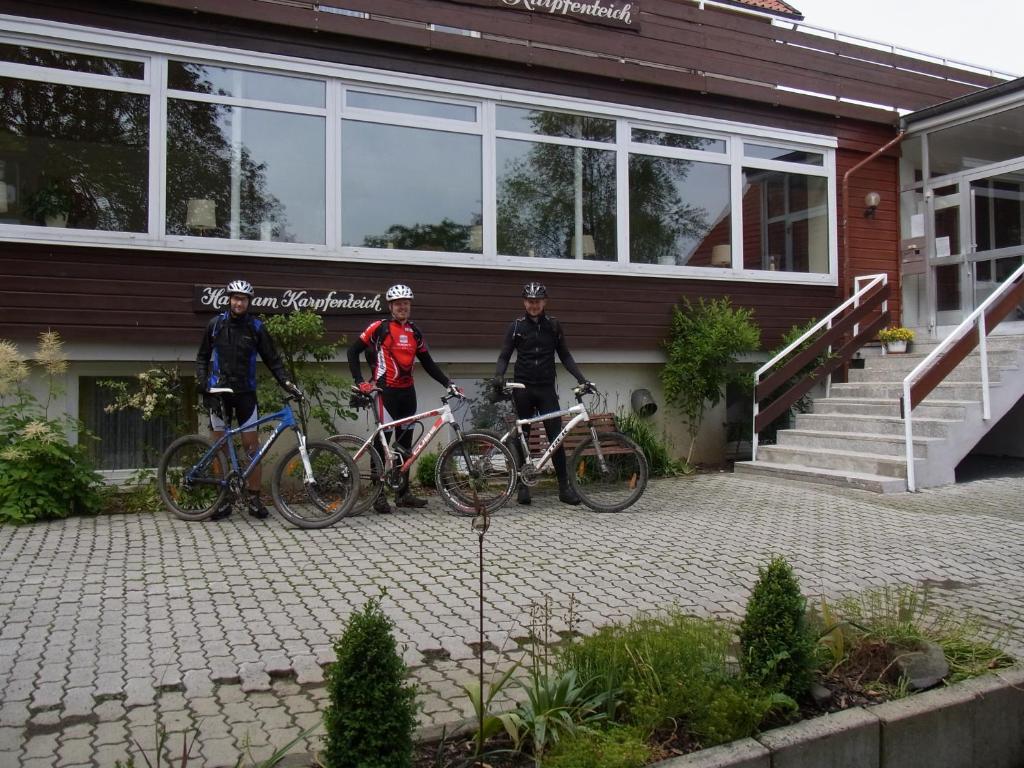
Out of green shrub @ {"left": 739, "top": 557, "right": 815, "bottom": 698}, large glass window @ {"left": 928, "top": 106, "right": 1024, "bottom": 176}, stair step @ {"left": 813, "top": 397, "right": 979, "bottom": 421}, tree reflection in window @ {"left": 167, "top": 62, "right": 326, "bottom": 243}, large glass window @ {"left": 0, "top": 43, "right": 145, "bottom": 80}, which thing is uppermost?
large glass window @ {"left": 928, "top": 106, "right": 1024, "bottom": 176}

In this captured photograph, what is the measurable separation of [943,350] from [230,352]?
716 centimetres

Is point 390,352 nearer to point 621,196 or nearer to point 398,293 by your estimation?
point 398,293

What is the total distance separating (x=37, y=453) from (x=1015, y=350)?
9913 millimetres

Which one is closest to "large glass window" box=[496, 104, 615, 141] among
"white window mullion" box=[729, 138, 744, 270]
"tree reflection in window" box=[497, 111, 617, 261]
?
"tree reflection in window" box=[497, 111, 617, 261]

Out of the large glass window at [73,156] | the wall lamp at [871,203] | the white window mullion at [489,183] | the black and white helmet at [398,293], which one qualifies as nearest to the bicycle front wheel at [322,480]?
the black and white helmet at [398,293]

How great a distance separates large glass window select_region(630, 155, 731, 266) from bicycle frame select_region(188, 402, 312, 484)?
5122mm

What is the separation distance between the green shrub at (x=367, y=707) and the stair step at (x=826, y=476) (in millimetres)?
7140

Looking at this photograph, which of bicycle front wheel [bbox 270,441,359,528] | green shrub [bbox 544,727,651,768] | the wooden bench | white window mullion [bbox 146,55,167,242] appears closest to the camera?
green shrub [bbox 544,727,651,768]

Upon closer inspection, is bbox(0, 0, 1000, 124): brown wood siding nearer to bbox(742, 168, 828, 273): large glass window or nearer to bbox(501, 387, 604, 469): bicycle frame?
bbox(742, 168, 828, 273): large glass window

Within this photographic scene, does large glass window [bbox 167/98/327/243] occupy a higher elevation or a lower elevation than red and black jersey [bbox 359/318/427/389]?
higher

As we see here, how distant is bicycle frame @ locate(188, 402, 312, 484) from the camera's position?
705cm

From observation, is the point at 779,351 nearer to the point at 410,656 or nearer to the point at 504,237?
the point at 504,237

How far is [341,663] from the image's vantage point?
2686 mm

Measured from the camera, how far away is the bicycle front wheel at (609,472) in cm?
764
